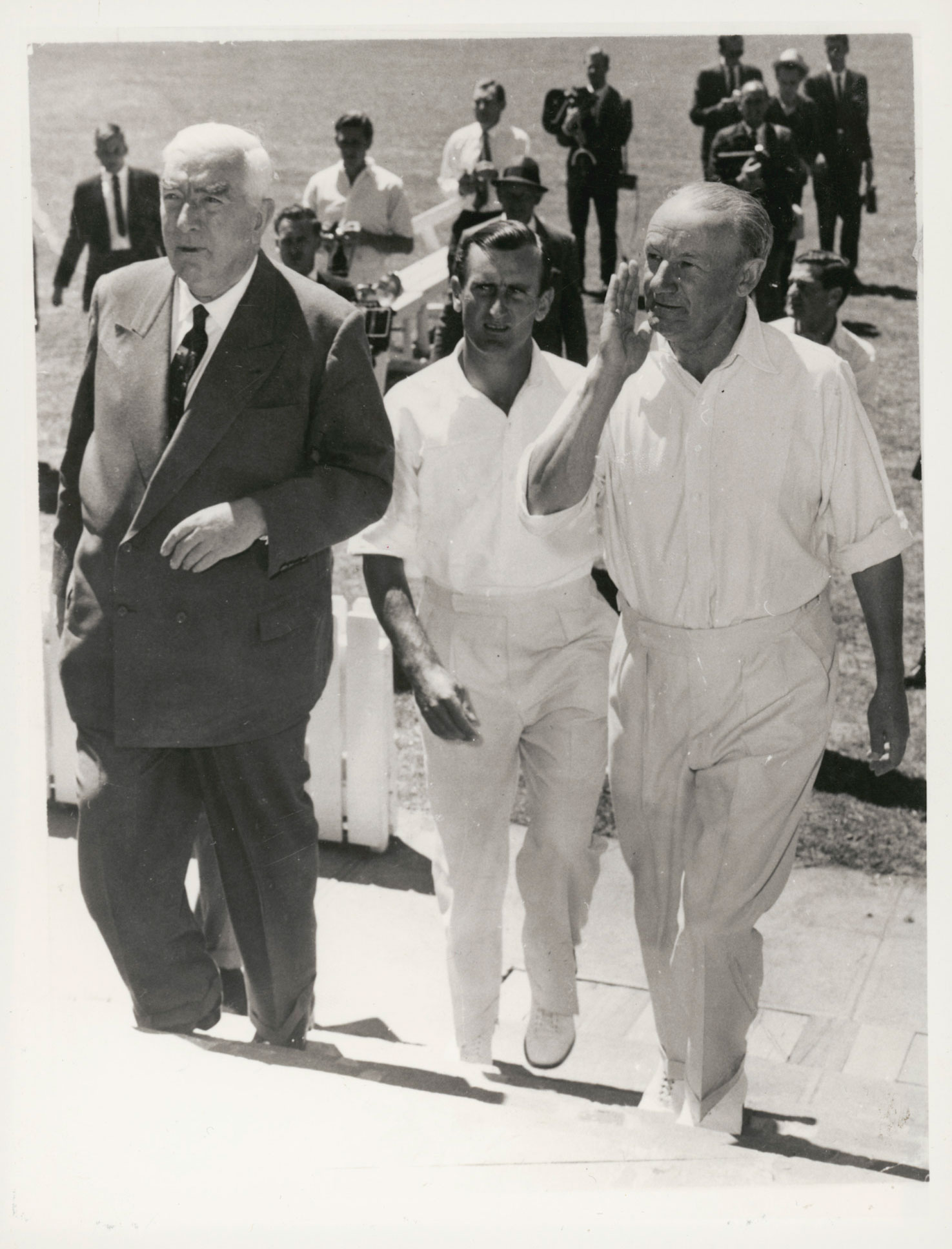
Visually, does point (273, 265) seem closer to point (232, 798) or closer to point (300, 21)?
point (300, 21)

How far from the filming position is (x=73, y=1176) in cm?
361

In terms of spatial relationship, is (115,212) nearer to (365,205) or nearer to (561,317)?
(365,205)

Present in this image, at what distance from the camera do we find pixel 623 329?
3.34 meters

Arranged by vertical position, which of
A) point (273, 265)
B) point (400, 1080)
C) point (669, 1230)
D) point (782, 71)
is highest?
point (782, 71)

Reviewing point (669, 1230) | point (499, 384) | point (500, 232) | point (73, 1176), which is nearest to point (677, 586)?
point (499, 384)

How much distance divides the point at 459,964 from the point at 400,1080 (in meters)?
0.32

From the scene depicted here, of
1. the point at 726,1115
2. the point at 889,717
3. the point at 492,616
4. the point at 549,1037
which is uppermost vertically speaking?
the point at 492,616

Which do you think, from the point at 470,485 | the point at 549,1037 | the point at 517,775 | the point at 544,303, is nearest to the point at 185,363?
the point at 470,485

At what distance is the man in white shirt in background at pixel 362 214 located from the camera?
4.00 metres

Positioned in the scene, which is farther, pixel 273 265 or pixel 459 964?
pixel 459 964

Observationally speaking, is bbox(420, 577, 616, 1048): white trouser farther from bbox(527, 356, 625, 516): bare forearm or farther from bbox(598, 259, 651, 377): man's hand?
bbox(598, 259, 651, 377): man's hand

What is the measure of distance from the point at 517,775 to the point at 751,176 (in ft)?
4.56

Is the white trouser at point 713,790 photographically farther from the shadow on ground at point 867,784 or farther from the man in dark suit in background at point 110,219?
the man in dark suit in background at point 110,219

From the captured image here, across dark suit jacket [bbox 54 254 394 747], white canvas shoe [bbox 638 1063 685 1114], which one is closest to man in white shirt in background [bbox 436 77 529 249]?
dark suit jacket [bbox 54 254 394 747]
